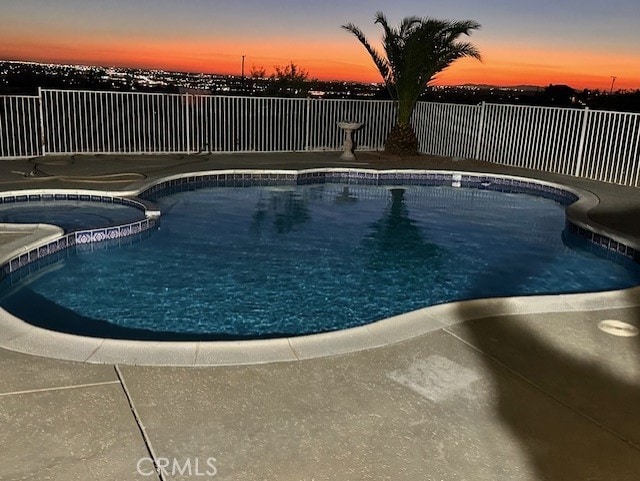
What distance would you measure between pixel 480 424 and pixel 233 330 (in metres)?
2.27

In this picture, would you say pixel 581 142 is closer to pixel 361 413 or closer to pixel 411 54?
pixel 411 54

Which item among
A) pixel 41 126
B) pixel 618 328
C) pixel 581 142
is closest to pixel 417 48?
pixel 581 142

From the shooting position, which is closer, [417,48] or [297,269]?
[297,269]

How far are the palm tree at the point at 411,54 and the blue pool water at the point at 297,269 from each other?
191 inches

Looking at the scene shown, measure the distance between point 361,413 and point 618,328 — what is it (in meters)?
1.97

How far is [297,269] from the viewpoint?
18.7ft

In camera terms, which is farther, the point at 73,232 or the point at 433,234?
the point at 433,234

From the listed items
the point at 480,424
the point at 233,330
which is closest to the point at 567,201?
the point at 233,330

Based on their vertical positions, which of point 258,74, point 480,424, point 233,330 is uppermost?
point 258,74

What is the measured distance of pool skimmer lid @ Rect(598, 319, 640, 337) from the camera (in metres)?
3.38

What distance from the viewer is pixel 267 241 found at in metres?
6.66

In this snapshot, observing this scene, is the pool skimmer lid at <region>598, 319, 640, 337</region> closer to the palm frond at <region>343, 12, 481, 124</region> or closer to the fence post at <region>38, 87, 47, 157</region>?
the palm frond at <region>343, 12, 481, 124</region>

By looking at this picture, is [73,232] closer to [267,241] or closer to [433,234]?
[267,241]

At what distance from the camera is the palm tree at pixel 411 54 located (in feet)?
40.4
